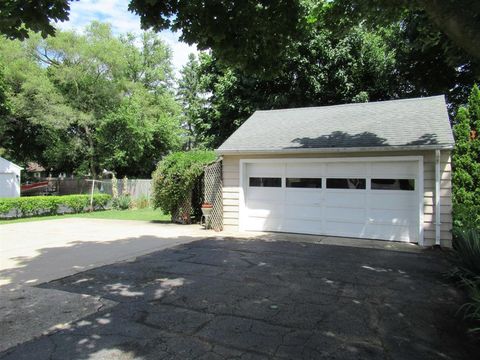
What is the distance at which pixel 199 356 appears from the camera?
12.8 ft

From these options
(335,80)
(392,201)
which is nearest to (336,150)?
(392,201)

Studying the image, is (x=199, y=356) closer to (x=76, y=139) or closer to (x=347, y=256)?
(x=347, y=256)

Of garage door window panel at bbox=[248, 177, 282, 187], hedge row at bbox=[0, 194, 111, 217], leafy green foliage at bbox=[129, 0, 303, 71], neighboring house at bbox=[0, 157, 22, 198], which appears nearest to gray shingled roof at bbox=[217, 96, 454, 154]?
garage door window panel at bbox=[248, 177, 282, 187]

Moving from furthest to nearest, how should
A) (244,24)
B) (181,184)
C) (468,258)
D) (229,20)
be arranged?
1. (181,184)
2. (468,258)
3. (244,24)
4. (229,20)

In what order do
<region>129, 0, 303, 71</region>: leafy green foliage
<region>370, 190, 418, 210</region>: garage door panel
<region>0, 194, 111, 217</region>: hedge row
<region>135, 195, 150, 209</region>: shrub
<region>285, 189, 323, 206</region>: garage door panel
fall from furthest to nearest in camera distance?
<region>135, 195, 150, 209</region>: shrub → <region>0, 194, 111, 217</region>: hedge row → <region>285, 189, 323, 206</region>: garage door panel → <region>370, 190, 418, 210</region>: garage door panel → <region>129, 0, 303, 71</region>: leafy green foliage

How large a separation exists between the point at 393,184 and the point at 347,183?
125 centimetres

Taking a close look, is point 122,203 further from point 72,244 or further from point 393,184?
point 393,184

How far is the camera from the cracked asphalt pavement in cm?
407

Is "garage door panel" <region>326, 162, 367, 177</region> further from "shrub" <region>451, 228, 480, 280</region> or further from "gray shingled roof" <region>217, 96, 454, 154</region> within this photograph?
"shrub" <region>451, 228, 480, 280</region>

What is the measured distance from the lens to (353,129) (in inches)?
469

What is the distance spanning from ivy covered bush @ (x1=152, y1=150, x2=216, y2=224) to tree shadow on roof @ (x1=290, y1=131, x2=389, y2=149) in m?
3.97

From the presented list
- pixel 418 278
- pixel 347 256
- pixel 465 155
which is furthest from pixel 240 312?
pixel 465 155

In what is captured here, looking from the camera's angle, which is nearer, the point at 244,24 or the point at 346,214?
the point at 244,24

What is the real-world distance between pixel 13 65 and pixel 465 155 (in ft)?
88.8
